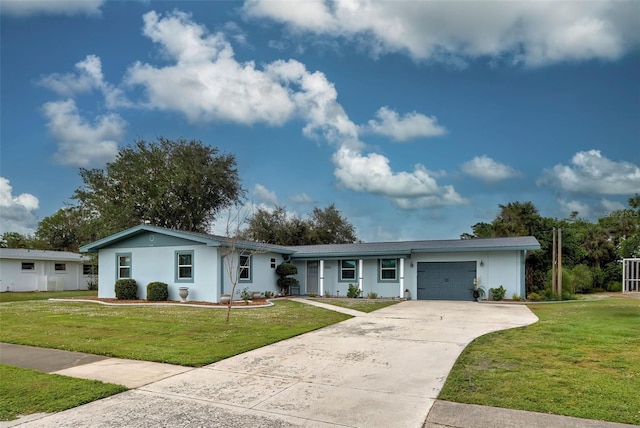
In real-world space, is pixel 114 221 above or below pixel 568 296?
above

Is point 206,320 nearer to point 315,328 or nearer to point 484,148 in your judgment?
point 315,328

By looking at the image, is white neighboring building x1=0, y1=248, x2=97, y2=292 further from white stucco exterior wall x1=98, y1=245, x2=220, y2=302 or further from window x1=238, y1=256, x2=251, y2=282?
window x1=238, y1=256, x2=251, y2=282

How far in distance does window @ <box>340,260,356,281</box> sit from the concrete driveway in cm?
1300

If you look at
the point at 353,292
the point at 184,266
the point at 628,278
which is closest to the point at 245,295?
the point at 184,266

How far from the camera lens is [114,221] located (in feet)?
96.0

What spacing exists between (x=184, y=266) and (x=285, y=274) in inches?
210

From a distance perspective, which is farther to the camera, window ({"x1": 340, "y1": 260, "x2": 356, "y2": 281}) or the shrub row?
window ({"x1": 340, "y1": 260, "x2": 356, "y2": 281})

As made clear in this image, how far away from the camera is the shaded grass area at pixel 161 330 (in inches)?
324

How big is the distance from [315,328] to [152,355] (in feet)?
14.1

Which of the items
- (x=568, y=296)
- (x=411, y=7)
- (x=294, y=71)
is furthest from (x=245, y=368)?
(x=568, y=296)

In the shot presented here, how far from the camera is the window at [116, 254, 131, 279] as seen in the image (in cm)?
2111

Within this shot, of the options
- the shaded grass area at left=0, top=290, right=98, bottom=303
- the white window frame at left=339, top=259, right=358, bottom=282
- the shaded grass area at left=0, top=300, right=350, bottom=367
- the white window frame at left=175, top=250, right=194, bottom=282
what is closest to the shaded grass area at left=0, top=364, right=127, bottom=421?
the shaded grass area at left=0, top=300, right=350, bottom=367

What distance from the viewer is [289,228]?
40.6 metres

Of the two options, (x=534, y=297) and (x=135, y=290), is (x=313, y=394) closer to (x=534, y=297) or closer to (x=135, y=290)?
(x=135, y=290)
